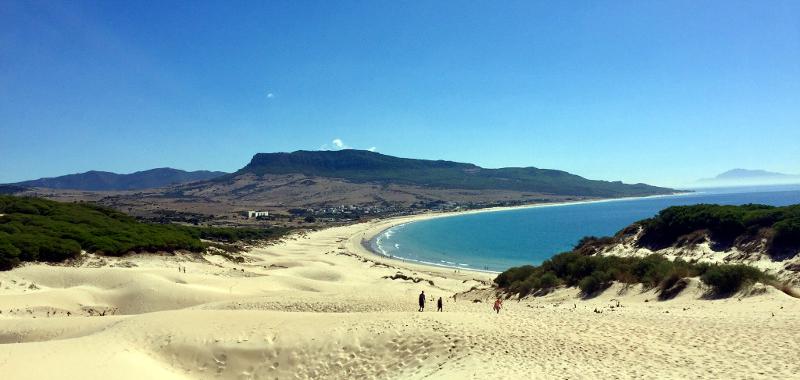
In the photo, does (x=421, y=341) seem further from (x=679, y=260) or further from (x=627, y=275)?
(x=679, y=260)

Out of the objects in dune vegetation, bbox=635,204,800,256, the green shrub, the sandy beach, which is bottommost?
the sandy beach

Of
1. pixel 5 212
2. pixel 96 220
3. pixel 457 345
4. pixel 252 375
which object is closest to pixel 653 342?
pixel 457 345

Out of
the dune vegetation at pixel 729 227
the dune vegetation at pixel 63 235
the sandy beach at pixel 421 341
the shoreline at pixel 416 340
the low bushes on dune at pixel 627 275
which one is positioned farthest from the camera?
the dune vegetation at pixel 63 235

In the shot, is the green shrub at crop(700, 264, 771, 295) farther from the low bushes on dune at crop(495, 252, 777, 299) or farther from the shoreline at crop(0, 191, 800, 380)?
the shoreline at crop(0, 191, 800, 380)

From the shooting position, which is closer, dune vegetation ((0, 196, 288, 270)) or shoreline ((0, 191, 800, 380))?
shoreline ((0, 191, 800, 380))

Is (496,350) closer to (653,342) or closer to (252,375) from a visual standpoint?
(653,342)

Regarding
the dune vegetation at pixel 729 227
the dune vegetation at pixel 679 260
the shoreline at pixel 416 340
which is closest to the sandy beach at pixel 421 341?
the shoreline at pixel 416 340

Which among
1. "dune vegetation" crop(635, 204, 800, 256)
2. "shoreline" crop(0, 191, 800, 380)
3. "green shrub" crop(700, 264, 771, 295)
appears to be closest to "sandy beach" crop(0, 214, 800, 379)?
"shoreline" crop(0, 191, 800, 380)

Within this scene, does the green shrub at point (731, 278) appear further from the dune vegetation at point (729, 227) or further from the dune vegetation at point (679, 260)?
the dune vegetation at point (729, 227)

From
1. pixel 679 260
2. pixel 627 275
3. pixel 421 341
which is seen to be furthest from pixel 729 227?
pixel 421 341
